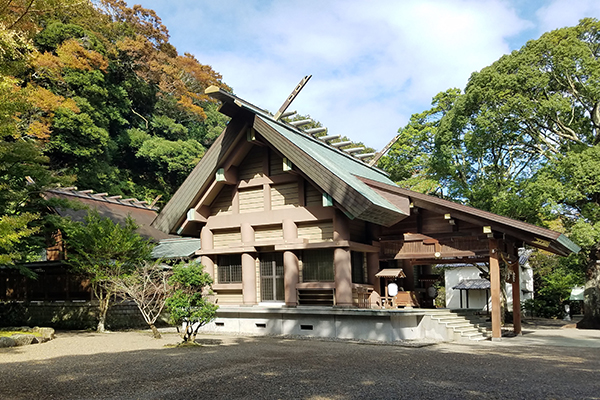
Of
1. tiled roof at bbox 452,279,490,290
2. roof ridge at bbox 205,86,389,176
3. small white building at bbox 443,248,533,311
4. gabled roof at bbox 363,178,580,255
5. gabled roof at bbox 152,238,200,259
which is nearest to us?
gabled roof at bbox 363,178,580,255

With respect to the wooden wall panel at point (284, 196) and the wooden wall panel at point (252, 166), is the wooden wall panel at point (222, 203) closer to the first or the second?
the wooden wall panel at point (252, 166)

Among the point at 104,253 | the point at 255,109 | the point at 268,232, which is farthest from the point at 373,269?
the point at 104,253

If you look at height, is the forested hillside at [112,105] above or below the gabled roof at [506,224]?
above

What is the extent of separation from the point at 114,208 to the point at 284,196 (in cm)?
1205

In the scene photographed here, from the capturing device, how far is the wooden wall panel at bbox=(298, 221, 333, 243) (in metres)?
16.7

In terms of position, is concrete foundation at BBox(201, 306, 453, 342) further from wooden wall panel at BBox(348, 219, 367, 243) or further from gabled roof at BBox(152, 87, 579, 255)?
gabled roof at BBox(152, 87, 579, 255)

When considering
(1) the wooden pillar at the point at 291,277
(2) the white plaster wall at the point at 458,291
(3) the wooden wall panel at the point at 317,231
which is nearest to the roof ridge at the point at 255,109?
(3) the wooden wall panel at the point at 317,231

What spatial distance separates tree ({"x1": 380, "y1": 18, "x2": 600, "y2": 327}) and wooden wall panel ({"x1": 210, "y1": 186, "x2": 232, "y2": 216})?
10143mm

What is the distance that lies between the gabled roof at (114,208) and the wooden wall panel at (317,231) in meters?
9.30

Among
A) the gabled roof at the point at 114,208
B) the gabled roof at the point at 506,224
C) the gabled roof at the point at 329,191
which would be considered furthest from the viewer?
the gabled roof at the point at 114,208

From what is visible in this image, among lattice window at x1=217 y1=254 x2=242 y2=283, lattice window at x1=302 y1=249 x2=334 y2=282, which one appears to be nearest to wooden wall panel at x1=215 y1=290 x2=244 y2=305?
lattice window at x1=217 y1=254 x2=242 y2=283

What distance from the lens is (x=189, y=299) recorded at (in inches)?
514

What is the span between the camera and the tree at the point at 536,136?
755 inches

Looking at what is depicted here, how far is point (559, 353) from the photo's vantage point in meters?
12.6
